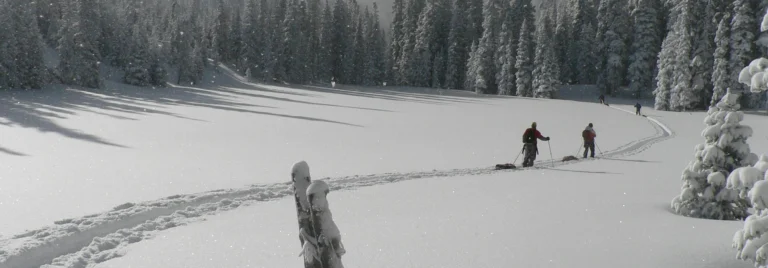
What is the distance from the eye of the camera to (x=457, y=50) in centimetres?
8025

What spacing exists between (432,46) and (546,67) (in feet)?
76.5

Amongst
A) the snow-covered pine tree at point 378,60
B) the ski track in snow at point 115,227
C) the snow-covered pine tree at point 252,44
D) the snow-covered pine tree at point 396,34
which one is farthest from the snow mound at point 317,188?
the snow-covered pine tree at point 396,34

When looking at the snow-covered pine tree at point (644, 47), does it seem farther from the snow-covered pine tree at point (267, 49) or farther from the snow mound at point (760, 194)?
the snow mound at point (760, 194)

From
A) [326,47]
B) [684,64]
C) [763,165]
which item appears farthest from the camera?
[326,47]

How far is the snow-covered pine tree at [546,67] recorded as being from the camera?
63.3 metres

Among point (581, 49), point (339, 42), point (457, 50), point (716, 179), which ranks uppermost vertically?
point (339, 42)

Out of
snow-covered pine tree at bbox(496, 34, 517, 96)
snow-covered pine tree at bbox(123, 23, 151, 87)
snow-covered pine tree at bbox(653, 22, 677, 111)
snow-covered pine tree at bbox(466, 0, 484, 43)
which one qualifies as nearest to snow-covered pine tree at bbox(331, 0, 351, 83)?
snow-covered pine tree at bbox(466, 0, 484, 43)

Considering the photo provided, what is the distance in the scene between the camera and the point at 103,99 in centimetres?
4400

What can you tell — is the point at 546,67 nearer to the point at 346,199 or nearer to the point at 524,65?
the point at 524,65

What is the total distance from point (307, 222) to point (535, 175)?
11.8 meters

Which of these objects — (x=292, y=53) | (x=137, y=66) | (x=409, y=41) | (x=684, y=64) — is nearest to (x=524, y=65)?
(x=684, y=64)

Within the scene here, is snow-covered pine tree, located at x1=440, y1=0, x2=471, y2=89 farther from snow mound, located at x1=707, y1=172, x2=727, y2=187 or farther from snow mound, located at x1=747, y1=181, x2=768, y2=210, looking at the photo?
snow mound, located at x1=747, y1=181, x2=768, y2=210

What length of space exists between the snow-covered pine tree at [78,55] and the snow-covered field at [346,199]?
88.3 ft

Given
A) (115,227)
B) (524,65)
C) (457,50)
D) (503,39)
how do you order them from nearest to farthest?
(115,227), (524,65), (503,39), (457,50)
